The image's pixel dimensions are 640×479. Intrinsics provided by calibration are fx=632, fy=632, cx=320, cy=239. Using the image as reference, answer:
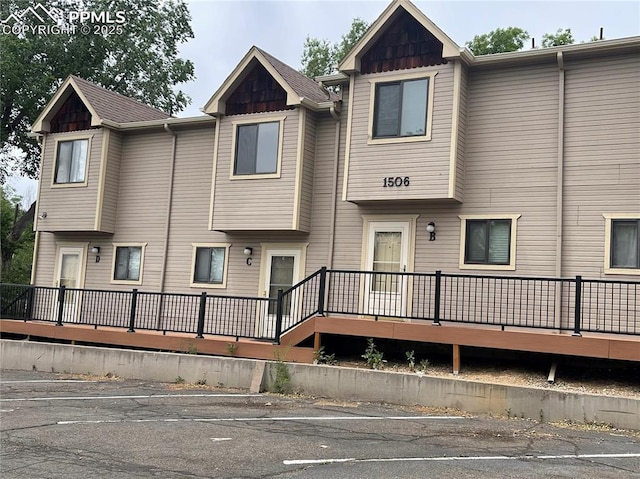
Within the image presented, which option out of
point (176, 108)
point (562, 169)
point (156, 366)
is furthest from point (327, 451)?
point (176, 108)

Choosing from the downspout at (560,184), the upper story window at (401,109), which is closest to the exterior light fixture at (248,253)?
the upper story window at (401,109)

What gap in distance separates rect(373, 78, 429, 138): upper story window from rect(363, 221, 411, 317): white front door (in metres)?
1.97

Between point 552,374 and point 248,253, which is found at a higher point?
point 248,253

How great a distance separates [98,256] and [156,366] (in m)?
5.79

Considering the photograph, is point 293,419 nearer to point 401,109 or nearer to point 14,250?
point 401,109

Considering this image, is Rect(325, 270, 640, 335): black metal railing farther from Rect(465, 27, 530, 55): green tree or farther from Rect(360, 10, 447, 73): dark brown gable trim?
Rect(465, 27, 530, 55): green tree

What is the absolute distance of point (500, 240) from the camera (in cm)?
1248

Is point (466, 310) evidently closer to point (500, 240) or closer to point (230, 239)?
point (500, 240)

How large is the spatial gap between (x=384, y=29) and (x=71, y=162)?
9742 millimetres

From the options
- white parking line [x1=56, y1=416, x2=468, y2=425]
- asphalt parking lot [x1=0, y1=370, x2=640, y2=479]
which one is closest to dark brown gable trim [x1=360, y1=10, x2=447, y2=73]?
asphalt parking lot [x1=0, y1=370, x2=640, y2=479]

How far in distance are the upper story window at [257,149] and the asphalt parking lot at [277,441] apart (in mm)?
5897

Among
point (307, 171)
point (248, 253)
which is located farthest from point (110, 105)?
point (307, 171)

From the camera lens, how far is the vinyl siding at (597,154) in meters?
11.5

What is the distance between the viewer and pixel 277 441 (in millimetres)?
7535
